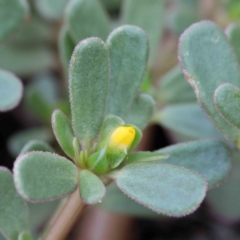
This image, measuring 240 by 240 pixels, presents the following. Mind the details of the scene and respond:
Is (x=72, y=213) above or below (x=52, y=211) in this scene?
above

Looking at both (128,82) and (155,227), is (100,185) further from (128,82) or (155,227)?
(155,227)

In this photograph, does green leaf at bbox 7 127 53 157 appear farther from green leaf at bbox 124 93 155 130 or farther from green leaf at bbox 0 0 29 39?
green leaf at bbox 124 93 155 130

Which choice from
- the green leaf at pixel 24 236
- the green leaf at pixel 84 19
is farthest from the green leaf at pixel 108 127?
the green leaf at pixel 84 19

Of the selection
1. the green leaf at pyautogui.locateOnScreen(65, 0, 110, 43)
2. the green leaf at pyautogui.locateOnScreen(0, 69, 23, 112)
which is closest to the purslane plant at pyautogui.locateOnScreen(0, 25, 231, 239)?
the green leaf at pyautogui.locateOnScreen(0, 69, 23, 112)

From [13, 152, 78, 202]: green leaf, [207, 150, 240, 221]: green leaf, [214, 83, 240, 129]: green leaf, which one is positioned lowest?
[207, 150, 240, 221]: green leaf

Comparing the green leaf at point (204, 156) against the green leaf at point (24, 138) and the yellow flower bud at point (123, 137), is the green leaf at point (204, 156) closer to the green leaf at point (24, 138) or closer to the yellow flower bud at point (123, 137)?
the yellow flower bud at point (123, 137)

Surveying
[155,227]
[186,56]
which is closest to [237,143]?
[186,56]
